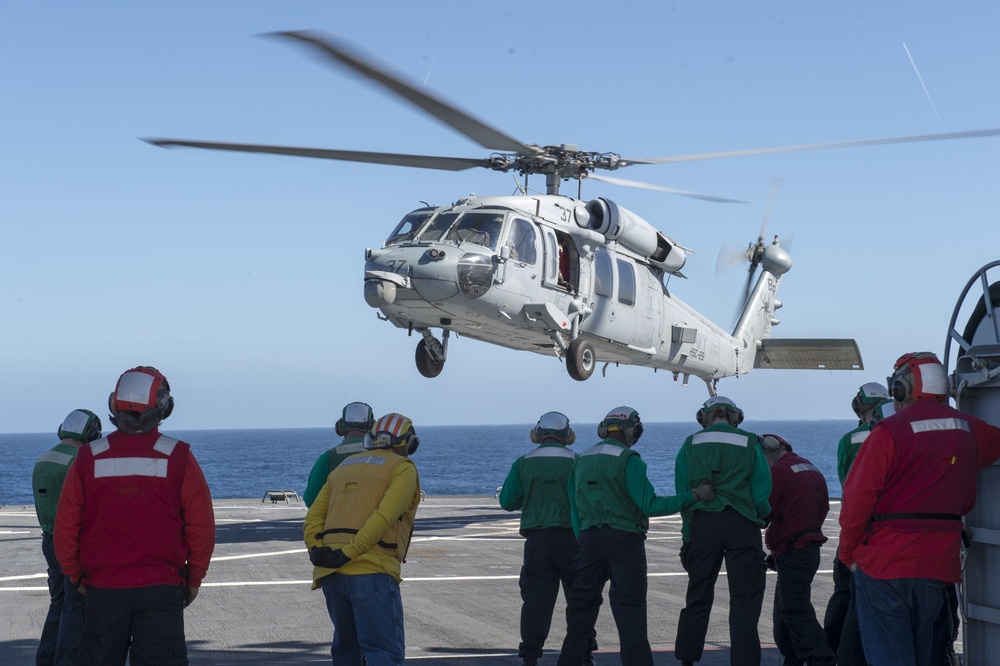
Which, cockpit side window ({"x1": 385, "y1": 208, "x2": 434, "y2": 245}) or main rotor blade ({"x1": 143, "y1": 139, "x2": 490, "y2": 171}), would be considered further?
cockpit side window ({"x1": 385, "y1": 208, "x2": 434, "y2": 245})

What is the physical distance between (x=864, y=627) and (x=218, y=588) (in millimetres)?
8499

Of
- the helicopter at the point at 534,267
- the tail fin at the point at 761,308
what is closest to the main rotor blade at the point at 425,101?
the helicopter at the point at 534,267

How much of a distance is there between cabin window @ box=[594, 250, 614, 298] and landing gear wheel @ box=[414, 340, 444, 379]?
→ 2.93 meters

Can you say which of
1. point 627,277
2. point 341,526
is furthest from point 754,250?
point 341,526

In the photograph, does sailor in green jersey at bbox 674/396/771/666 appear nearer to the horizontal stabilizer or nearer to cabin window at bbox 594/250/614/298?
cabin window at bbox 594/250/614/298

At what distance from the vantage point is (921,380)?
6.16 metres

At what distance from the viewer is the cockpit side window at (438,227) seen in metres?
16.9

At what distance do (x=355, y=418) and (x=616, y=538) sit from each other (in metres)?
2.55

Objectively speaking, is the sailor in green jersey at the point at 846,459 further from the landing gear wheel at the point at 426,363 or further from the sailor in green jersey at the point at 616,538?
the landing gear wheel at the point at 426,363

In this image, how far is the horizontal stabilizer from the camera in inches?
924

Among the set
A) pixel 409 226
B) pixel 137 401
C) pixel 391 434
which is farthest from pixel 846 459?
pixel 409 226

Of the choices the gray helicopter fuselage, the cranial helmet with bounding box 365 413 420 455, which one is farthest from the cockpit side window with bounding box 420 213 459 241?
the cranial helmet with bounding box 365 413 420 455

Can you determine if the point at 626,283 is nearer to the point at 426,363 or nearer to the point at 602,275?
the point at 602,275

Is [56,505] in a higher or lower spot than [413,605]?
higher
